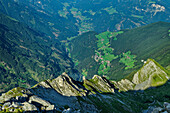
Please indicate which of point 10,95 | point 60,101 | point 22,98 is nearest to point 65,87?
point 60,101

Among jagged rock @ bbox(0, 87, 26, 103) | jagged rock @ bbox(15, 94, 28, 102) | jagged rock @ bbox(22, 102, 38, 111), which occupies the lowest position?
jagged rock @ bbox(22, 102, 38, 111)

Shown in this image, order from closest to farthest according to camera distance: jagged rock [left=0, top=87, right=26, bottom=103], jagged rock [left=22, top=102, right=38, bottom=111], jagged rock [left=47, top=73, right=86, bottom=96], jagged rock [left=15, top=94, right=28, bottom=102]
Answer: jagged rock [left=22, top=102, right=38, bottom=111]
jagged rock [left=15, top=94, right=28, bottom=102]
jagged rock [left=0, top=87, right=26, bottom=103]
jagged rock [left=47, top=73, right=86, bottom=96]

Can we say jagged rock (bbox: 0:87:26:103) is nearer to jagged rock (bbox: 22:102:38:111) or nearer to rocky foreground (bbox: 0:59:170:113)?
rocky foreground (bbox: 0:59:170:113)

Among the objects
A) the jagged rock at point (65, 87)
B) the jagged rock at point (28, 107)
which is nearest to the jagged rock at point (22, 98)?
the jagged rock at point (28, 107)

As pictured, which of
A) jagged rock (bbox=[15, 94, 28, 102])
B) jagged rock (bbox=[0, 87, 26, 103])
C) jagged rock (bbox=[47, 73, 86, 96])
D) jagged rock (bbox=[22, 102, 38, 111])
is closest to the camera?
jagged rock (bbox=[22, 102, 38, 111])

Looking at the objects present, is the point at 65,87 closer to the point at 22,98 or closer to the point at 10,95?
the point at 10,95

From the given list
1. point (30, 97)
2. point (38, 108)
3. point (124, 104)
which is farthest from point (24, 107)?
point (124, 104)

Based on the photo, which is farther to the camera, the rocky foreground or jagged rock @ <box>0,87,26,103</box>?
jagged rock @ <box>0,87,26,103</box>

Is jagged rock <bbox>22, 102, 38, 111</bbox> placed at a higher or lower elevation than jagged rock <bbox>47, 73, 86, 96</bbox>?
lower

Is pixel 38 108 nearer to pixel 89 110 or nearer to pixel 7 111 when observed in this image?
pixel 7 111

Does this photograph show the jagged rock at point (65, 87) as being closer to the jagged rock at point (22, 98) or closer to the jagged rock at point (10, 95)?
the jagged rock at point (10, 95)

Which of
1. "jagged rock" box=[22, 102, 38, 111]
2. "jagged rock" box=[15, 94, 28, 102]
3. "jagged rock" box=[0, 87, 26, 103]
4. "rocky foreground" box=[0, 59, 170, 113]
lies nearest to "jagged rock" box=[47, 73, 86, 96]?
"rocky foreground" box=[0, 59, 170, 113]
